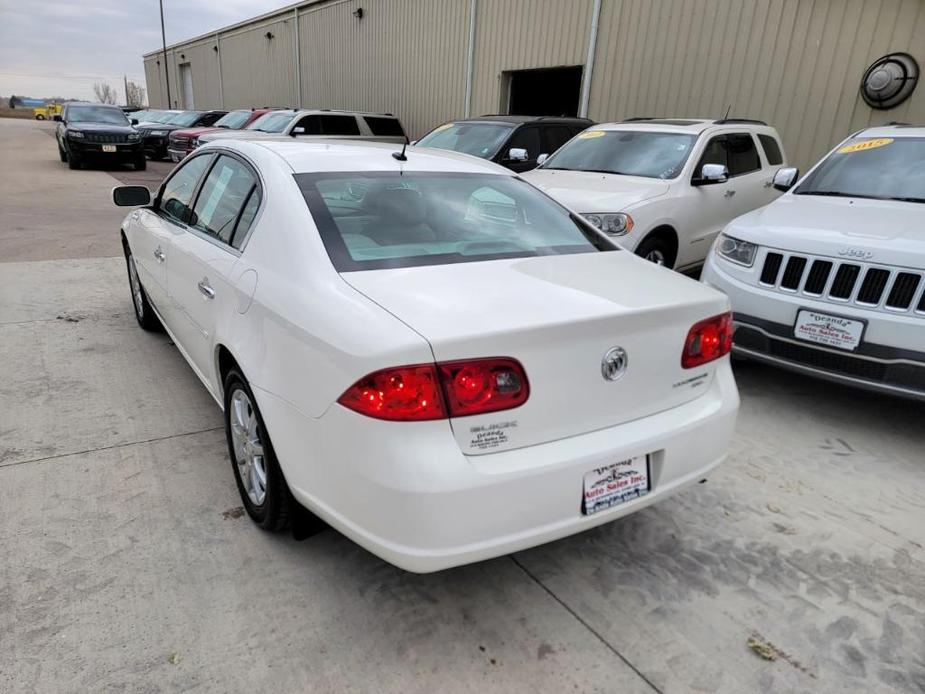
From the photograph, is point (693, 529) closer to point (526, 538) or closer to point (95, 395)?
point (526, 538)

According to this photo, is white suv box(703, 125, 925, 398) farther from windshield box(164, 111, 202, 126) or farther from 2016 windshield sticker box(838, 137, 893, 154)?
windshield box(164, 111, 202, 126)

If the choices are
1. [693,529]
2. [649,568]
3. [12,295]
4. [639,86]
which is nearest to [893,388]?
[693,529]

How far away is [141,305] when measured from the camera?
491 centimetres

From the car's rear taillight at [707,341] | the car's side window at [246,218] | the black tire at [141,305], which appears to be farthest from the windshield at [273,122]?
the car's rear taillight at [707,341]

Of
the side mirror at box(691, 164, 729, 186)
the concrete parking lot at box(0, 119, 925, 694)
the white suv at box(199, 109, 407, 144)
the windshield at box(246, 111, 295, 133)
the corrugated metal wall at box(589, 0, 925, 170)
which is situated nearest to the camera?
the concrete parking lot at box(0, 119, 925, 694)

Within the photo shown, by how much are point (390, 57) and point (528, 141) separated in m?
10.5

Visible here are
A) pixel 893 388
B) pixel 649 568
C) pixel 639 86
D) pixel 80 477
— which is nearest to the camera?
pixel 649 568

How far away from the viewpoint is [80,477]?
9.74ft

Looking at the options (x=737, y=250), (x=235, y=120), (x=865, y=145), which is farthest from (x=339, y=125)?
(x=737, y=250)

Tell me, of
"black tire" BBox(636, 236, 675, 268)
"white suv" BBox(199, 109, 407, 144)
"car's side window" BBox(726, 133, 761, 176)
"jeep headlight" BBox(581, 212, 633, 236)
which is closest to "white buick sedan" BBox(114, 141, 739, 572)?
"jeep headlight" BBox(581, 212, 633, 236)

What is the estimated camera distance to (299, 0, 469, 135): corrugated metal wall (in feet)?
48.1

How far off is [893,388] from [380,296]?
9.87 ft

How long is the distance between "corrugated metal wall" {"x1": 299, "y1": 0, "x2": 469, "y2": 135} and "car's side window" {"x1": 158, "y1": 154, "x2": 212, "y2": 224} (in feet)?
37.6

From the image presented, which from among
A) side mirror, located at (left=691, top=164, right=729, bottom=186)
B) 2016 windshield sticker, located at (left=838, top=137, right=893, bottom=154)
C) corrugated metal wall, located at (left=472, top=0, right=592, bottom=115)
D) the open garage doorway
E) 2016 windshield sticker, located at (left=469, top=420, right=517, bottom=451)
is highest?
corrugated metal wall, located at (left=472, top=0, right=592, bottom=115)
